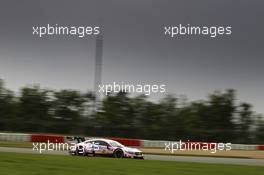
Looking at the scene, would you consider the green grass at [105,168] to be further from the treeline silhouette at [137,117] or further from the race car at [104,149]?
the race car at [104,149]

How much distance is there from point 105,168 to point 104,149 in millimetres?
2266

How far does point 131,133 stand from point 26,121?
6.16 feet

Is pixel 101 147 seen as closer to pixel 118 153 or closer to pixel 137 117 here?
pixel 118 153

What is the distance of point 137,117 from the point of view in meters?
8.52

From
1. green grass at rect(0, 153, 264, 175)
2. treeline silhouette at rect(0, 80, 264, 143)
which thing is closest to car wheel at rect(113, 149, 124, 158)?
treeline silhouette at rect(0, 80, 264, 143)

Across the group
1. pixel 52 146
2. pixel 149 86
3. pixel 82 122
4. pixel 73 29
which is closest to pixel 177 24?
pixel 149 86

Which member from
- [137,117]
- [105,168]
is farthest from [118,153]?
[105,168]

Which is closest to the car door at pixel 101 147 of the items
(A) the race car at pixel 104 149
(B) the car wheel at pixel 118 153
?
(A) the race car at pixel 104 149

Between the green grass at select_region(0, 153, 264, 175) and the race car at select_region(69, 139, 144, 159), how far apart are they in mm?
739

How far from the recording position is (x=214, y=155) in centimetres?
858

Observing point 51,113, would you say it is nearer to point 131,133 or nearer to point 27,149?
point 27,149

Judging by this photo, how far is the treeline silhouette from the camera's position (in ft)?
27.6

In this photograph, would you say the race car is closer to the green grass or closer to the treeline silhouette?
the treeline silhouette

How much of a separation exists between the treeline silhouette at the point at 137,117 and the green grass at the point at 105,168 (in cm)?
63
